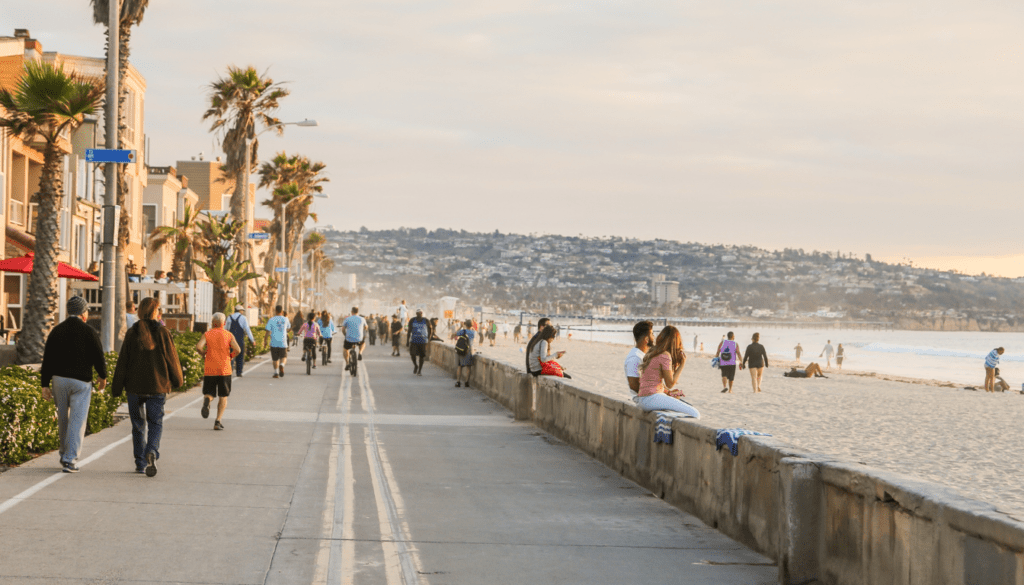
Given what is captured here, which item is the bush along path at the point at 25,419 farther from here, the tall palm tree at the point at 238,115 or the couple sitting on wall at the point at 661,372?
the tall palm tree at the point at 238,115

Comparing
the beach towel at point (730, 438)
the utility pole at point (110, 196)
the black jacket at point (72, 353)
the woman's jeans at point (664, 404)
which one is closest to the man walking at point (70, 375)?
the black jacket at point (72, 353)

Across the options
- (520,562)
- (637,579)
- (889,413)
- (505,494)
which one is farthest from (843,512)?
(889,413)

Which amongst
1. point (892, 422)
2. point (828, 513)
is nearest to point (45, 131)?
point (892, 422)

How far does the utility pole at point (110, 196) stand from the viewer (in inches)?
656

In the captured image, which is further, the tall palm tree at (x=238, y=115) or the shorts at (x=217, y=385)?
the tall palm tree at (x=238, y=115)

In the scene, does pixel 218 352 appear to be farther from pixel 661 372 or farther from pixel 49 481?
pixel 661 372

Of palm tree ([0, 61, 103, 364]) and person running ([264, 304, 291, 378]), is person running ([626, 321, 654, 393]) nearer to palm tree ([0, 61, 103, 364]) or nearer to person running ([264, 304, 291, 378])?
palm tree ([0, 61, 103, 364])

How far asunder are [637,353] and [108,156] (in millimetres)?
8987

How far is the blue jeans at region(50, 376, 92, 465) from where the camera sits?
32.9ft

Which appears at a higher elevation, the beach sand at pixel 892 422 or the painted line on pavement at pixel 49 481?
the painted line on pavement at pixel 49 481

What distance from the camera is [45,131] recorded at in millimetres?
24047

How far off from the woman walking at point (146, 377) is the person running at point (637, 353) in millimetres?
5013

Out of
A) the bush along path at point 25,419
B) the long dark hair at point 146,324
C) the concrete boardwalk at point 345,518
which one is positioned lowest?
the concrete boardwalk at point 345,518

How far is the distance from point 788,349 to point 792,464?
124 meters
